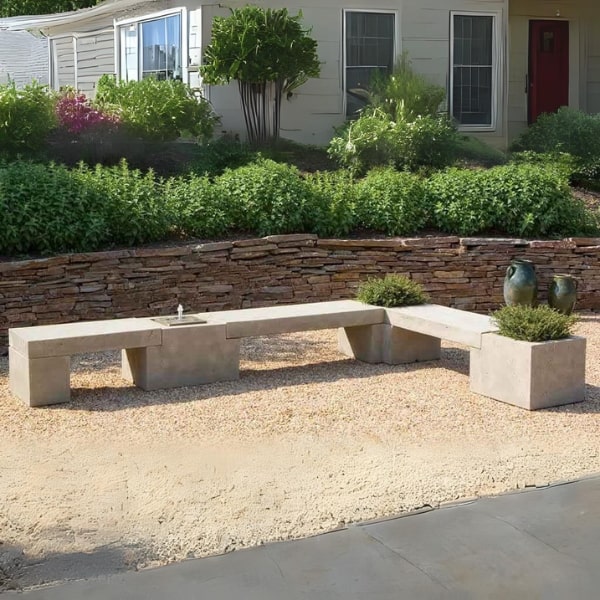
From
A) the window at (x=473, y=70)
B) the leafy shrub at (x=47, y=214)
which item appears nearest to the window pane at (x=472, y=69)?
the window at (x=473, y=70)

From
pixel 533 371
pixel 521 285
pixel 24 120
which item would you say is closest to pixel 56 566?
pixel 533 371

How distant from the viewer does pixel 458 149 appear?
12977mm

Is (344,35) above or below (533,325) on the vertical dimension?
above

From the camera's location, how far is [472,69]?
49.5 ft

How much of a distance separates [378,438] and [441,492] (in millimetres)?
977

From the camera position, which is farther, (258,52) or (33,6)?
(33,6)

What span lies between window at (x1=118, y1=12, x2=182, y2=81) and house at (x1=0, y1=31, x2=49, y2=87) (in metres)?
4.52

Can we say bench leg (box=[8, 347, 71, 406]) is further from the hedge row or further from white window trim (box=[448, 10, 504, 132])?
white window trim (box=[448, 10, 504, 132])

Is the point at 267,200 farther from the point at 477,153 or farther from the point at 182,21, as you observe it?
the point at 182,21

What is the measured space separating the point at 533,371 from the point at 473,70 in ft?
30.7

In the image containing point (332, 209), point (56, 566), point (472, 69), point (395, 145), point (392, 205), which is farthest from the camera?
point (472, 69)

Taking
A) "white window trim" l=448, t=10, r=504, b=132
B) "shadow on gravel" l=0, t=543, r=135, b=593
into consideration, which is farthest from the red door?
"shadow on gravel" l=0, t=543, r=135, b=593

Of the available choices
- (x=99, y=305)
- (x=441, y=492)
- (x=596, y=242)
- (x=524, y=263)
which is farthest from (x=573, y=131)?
(x=441, y=492)

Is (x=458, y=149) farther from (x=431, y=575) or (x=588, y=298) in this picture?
(x=431, y=575)
